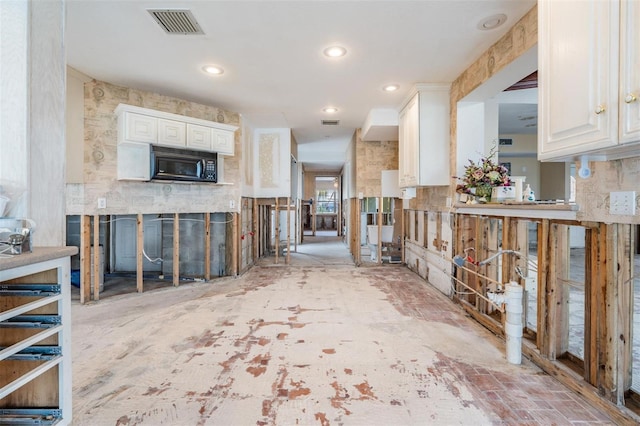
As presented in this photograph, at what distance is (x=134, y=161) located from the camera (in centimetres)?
405

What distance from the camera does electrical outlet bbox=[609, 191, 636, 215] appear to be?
1.62 metres

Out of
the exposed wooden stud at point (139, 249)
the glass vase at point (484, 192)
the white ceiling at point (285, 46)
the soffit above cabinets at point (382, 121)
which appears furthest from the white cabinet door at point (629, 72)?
the exposed wooden stud at point (139, 249)

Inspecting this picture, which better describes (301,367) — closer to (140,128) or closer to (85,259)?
(85,259)

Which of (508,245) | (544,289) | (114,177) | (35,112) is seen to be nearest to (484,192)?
(508,245)

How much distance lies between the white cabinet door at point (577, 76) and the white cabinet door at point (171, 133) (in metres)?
3.84

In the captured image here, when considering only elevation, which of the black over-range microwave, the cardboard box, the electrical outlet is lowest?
the electrical outlet

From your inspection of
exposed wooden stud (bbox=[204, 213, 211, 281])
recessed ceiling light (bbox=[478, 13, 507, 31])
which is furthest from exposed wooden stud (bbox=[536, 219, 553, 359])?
exposed wooden stud (bbox=[204, 213, 211, 281])

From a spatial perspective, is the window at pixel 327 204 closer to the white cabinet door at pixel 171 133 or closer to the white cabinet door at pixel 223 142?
the white cabinet door at pixel 223 142

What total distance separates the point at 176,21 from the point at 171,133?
1.69m

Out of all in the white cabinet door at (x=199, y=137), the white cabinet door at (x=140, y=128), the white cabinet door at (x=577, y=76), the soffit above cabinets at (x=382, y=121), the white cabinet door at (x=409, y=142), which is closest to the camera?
the white cabinet door at (x=577, y=76)

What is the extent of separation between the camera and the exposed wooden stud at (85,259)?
3.76 meters

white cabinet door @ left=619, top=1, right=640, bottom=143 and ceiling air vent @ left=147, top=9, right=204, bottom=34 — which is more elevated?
ceiling air vent @ left=147, top=9, right=204, bottom=34

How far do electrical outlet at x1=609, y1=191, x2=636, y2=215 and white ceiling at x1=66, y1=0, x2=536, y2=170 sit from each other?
161 cm

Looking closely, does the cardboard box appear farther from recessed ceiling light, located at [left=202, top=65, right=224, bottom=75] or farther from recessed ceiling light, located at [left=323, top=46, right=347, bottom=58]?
recessed ceiling light, located at [left=202, top=65, right=224, bottom=75]
